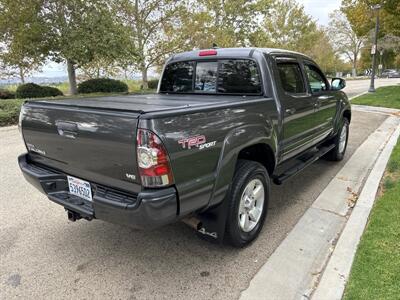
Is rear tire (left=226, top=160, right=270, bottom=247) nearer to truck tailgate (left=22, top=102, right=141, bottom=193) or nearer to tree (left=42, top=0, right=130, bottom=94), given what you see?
truck tailgate (left=22, top=102, right=141, bottom=193)

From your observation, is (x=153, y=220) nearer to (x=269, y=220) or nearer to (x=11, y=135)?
(x=269, y=220)

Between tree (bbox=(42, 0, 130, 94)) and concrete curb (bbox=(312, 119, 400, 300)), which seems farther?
tree (bbox=(42, 0, 130, 94))

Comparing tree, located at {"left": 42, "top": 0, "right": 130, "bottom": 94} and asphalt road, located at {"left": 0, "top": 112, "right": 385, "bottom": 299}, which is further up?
tree, located at {"left": 42, "top": 0, "right": 130, "bottom": 94}

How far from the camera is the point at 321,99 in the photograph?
4699mm

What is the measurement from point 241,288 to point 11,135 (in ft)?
27.8

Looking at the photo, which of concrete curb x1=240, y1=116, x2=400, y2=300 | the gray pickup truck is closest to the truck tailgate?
the gray pickup truck

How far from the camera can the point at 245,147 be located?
9.58ft

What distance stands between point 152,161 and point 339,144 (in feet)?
15.9

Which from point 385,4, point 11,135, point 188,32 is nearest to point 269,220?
point 11,135

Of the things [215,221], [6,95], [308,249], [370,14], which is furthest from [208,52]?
[370,14]

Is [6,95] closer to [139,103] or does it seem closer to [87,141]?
[139,103]

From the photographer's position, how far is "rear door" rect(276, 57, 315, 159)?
3.67 meters

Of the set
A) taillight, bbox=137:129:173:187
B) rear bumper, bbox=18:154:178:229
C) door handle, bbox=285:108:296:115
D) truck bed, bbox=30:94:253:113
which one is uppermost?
truck bed, bbox=30:94:253:113

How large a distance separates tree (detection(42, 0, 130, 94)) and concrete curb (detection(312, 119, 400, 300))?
1298cm
